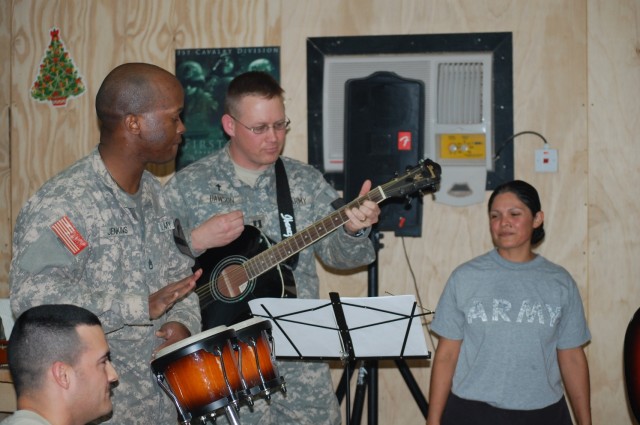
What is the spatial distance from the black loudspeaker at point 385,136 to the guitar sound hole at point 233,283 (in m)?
1.00

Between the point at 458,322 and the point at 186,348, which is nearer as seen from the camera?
the point at 186,348

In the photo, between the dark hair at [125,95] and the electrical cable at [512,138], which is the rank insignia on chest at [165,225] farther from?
the electrical cable at [512,138]

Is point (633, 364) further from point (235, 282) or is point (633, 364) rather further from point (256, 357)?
point (235, 282)

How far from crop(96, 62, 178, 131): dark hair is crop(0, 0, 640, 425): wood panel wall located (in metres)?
1.90

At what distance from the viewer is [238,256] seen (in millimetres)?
3756

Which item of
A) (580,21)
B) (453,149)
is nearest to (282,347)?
(453,149)

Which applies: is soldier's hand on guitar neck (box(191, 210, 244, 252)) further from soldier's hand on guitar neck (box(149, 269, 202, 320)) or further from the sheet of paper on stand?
soldier's hand on guitar neck (box(149, 269, 202, 320))

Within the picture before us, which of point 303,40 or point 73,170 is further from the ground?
point 303,40

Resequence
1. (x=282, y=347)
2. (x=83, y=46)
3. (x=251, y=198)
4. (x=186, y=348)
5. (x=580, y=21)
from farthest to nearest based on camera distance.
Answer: (x=83, y=46) < (x=580, y=21) < (x=251, y=198) < (x=282, y=347) < (x=186, y=348)

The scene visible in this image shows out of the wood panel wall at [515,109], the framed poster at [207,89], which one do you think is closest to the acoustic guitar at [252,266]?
the wood panel wall at [515,109]

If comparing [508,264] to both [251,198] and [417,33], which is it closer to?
[251,198]

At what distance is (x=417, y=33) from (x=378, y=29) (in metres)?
0.24

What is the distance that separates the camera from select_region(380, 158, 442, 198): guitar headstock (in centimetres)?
371

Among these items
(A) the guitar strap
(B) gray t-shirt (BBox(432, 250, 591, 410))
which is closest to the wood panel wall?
(B) gray t-shirt (BBox(432, 250, 591, 410))
